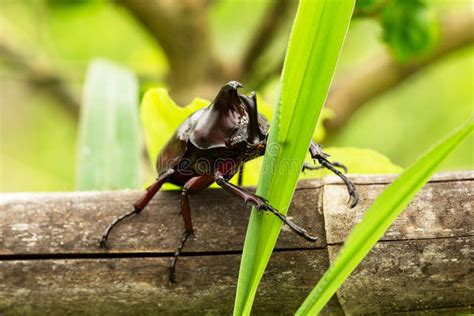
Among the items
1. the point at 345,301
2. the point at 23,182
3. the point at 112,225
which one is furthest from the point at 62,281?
the point at 23,182

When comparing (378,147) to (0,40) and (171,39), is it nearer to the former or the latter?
(171,39)

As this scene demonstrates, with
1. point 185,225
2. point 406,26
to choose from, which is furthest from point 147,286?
point 406,26

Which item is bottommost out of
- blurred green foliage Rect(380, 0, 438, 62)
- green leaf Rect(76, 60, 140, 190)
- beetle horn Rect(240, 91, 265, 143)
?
beetle horn Rect(240, 91, 265, 143)

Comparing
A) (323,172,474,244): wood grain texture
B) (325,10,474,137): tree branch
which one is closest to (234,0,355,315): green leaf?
(323,172,474,244): wood grain texture

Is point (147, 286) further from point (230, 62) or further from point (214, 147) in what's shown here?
point (230, 62)

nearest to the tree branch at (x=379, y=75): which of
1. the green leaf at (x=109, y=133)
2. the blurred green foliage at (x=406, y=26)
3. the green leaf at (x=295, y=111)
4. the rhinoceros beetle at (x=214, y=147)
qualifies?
the blurred green foliage at (x=406, y=26)

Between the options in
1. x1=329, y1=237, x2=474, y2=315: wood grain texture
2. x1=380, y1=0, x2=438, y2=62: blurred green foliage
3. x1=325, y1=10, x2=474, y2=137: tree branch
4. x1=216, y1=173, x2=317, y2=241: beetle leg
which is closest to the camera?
x1=216, y1=173, x2=317, y2=241: beetle leg

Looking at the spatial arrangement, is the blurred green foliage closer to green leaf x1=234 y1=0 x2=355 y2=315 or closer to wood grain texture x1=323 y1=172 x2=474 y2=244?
wood grain texture x1=323 y1=172 x2=474 y2=244
